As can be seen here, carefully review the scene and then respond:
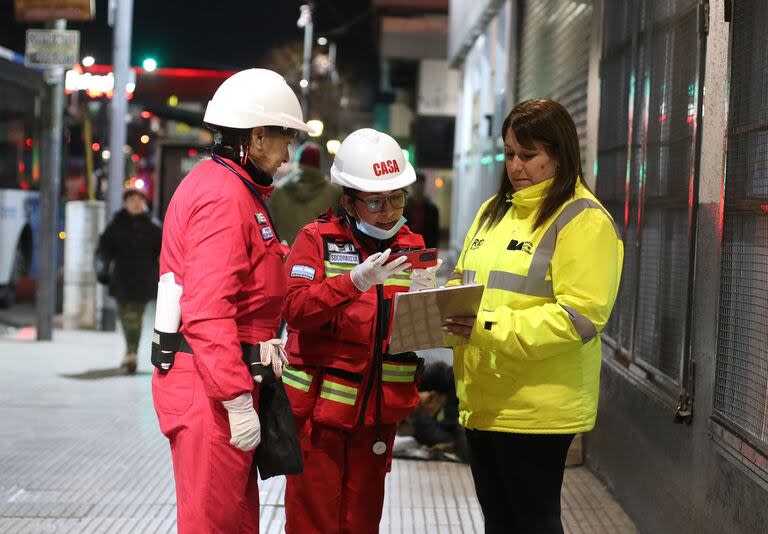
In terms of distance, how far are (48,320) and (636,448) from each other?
28.9 ft

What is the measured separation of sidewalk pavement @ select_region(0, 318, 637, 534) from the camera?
224 inches

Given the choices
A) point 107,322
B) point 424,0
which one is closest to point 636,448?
point 107,322

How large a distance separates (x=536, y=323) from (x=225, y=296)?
0.96 metres

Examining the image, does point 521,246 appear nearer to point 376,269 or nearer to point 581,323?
point 581,323

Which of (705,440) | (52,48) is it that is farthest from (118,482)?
(52,48)

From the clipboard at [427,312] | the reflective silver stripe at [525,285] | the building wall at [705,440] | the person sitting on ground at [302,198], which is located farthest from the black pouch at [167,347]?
the person sitting on ground at [302,198]

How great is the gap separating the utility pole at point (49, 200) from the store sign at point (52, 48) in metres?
0.44

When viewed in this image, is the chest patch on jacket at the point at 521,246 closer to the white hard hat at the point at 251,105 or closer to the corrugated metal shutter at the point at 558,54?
the white hard hat at the point at 251,105

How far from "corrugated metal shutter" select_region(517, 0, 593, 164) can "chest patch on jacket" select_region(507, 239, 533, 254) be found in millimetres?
4301

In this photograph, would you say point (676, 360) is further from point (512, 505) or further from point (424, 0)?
point (424, 0)

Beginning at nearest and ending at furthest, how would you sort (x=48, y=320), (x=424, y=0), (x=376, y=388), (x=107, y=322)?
(x=376, y=388), (x=48, y=320), (x=107, y=322), (x=424, y=0)

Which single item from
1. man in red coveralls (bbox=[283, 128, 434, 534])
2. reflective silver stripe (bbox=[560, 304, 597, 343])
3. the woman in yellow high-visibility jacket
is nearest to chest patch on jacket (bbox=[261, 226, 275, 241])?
man in red coveralls (bbox=[283, 128, 434, 534])

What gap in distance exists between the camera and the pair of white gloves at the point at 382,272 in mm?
3699

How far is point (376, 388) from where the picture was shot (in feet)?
13.0
